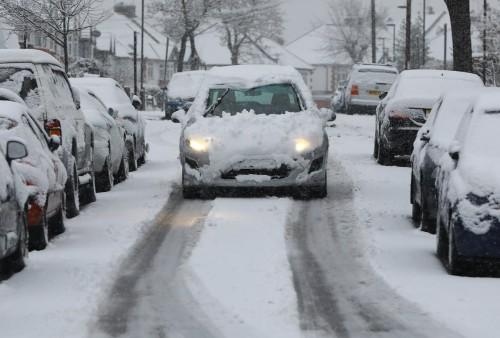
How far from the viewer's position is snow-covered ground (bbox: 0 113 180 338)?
24.7ft

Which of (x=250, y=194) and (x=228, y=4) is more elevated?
(x=228, y=4)

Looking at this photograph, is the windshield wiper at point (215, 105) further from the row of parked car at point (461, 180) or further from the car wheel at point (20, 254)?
the car wheel at point (20, 254)

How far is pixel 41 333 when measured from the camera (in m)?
7.18

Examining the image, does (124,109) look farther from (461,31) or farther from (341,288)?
(341,288)

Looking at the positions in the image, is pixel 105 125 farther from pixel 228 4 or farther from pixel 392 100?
pixel 228 4

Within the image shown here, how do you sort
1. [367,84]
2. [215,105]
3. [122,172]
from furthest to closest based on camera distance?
[367,84]
[122,172]
[215,105]

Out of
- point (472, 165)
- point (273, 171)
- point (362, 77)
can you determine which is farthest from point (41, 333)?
point (362, 77)

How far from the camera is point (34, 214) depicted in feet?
34.7

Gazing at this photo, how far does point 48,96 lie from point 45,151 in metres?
1.72

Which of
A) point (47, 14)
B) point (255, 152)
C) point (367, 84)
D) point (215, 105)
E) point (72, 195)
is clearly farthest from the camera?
point (367, 84)

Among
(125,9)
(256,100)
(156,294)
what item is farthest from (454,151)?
(125,9)

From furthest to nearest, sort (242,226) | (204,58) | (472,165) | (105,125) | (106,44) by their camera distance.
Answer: (204,58), (106,44), (105,125), (242,226), (472,165)

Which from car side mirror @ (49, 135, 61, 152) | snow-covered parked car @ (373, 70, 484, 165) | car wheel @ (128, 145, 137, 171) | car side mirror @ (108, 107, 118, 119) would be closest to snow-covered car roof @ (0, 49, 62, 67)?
car side mirror @ (49, 135, 61, 152)

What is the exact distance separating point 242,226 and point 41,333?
4989 millimetres
